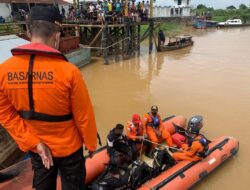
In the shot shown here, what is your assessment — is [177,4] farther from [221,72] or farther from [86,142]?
[86,142]

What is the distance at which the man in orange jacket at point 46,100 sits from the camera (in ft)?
5.32

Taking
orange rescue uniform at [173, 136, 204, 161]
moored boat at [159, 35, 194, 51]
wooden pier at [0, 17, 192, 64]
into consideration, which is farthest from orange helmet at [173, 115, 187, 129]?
moored boat at [159, 35, 194, 51]

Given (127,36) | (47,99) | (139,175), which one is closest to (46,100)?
(47,99)

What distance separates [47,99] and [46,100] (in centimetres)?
1

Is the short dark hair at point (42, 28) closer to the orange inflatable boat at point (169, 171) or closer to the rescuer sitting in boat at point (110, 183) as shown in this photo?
the orange inflatable boat at point (169, 171)

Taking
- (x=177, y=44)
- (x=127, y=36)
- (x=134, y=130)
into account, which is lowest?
(x=134, y=130)

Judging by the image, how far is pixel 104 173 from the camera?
4035mm

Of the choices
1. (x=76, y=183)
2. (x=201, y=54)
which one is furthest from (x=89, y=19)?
(x=76, y=183)

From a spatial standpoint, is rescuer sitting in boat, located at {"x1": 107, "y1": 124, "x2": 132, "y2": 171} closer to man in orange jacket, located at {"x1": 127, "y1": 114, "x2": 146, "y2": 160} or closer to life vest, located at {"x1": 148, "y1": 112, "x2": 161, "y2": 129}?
man in orange jacket, located at {"x1": 127, "y1": 114, "x2": 146, "y2": 160}

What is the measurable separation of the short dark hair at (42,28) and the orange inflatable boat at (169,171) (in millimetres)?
2381

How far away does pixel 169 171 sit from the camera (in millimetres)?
4266

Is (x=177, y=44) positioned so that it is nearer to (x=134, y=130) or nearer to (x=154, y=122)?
(x=154, y=122)

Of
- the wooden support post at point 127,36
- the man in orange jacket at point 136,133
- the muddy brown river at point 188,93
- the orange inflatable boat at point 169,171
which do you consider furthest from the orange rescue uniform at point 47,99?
the wooden support post at point 127,36

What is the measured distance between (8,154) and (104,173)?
2072mm
